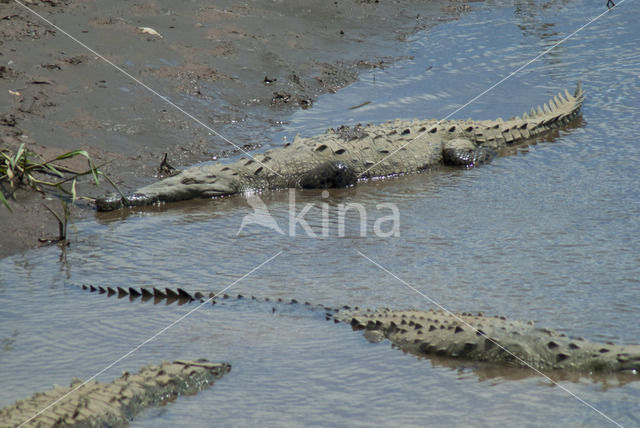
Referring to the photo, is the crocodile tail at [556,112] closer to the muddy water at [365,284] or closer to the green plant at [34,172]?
the muddy water at [365,284]

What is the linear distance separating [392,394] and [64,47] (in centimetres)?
726

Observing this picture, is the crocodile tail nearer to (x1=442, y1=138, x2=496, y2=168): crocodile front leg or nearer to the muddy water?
the muddy water

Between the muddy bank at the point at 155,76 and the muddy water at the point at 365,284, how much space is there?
73 cm

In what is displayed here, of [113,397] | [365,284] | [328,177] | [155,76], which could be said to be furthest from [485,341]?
[155,76]

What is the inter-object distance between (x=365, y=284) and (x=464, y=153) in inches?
142

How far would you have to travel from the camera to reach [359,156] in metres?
8.29

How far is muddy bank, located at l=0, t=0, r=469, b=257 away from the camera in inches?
311

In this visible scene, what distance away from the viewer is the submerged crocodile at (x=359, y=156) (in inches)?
303

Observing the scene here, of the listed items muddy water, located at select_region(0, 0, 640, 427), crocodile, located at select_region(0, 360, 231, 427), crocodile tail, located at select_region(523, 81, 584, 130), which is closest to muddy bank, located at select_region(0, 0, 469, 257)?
muddy water, located at select_region(0, 0, 640, 427)

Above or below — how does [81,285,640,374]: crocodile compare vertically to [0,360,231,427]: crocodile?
above

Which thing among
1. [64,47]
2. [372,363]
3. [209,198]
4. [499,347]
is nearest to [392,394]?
[372,363]

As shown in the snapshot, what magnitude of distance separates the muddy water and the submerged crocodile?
23 cm

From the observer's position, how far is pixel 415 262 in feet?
18.3

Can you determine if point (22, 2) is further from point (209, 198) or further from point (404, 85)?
point (404, 85)
